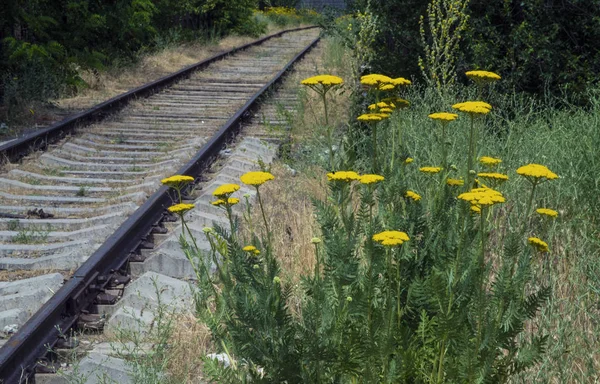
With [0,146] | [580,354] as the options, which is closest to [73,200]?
[0,146]

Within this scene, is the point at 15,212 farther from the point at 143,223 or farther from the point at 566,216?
the point at 566,216

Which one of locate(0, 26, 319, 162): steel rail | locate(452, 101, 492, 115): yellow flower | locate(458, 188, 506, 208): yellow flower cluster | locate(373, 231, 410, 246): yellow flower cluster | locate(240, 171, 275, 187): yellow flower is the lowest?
locate(0, 26, 319, 162): steel rail

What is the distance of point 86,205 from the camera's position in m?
6.06

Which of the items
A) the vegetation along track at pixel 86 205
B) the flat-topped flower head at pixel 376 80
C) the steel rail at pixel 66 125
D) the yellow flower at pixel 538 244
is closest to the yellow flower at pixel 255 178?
the flat-topped flower head at pixel 376 80

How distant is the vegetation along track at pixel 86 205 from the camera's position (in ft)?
13.1

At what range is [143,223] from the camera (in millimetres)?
5395

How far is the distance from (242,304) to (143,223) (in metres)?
3.01

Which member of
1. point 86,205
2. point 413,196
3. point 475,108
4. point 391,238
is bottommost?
point 86,205

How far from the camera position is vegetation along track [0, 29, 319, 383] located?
399 centimetres

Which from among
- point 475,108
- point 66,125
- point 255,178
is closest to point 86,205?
point 66,125

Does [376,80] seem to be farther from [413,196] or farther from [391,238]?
[391,238]

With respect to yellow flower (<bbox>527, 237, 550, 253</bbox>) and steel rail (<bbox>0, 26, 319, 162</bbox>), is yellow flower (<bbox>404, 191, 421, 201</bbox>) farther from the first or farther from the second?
steel rail (<bbox>0, 26, 319, 162</bbox>)

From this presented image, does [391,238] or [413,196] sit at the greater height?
[391,238]

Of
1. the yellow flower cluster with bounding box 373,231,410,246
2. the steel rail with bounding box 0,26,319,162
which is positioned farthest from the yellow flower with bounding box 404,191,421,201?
the steel rail with bounding box 0,26,319,162
